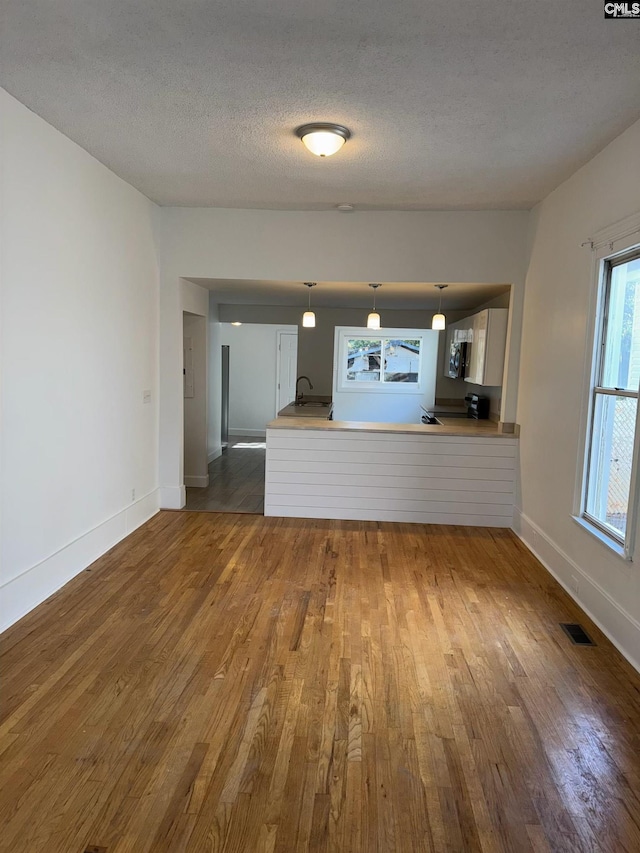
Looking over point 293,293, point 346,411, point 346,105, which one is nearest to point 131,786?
point 346,105

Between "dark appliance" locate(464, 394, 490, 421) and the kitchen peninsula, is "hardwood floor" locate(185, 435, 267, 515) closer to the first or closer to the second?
the kitchen peninsula

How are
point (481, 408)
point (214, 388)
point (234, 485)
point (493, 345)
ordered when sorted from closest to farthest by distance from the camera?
1. point (493, 345)
2. point (481, 408)
3. point (234, 485)
4. point (214, 388)

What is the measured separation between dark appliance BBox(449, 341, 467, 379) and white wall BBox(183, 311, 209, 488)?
2935 mm

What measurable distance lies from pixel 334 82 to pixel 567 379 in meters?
2.42

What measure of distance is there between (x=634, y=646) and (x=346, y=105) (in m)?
3.10

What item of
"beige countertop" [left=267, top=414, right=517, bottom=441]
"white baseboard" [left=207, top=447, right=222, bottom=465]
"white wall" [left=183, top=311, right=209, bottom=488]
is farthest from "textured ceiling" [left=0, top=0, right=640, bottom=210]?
"white baseboard" [left=207, top=447, right=222, bottom=465]

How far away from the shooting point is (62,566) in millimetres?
3637

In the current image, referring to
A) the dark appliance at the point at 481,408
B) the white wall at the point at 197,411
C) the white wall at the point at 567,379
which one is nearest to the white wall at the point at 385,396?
the dark appliance at the point at 481,408

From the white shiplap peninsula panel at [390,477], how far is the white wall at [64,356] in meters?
1.35

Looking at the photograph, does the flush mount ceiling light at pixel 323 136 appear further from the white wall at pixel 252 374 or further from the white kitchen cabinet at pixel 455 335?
the white wall at pixel 252 374

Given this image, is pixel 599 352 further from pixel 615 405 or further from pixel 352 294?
pixel 352 294

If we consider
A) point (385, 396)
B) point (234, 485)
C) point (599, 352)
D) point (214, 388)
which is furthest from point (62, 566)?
point (385, 396)

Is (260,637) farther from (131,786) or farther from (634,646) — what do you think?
(634,646)

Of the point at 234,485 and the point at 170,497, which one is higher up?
the point at 170,497
